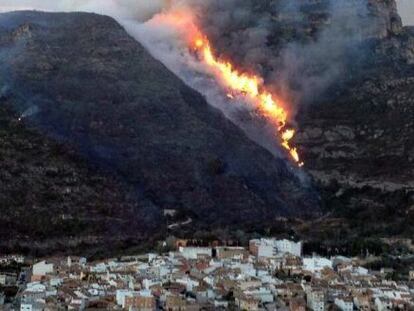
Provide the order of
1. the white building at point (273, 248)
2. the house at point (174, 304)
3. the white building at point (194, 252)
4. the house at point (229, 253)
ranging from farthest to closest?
the white building at point (273, 248)
the house at point (229, 253)
the white building at point (194, 252)
the house at point (174, 304)

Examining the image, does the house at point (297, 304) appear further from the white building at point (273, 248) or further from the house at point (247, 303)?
the white building at point (273, 248)

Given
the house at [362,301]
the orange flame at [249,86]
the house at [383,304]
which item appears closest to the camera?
the house at [383,304]

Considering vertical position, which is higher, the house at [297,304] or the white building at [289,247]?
the white building at [289,247]

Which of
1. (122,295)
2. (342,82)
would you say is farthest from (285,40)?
(122,295)

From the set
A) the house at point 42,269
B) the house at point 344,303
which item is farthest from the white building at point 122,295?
the house at point 344,303

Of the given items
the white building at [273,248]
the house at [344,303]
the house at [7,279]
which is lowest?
the house at [344,303]

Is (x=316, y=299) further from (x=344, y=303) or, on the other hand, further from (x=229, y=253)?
(x=229, y=253)
